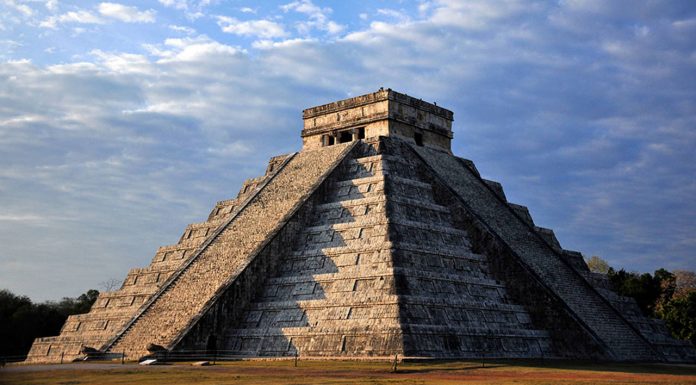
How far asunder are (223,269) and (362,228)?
→ 5.77 m

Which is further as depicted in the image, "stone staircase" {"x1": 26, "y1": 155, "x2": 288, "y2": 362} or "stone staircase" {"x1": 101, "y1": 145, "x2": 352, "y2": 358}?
"stone staircase" {"x1": 26, "y1": 155, "x2": 288, "y2": 362}

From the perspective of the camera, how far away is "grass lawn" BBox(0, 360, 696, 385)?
18234mm

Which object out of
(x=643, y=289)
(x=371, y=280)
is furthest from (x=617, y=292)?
(x=371, y=280)

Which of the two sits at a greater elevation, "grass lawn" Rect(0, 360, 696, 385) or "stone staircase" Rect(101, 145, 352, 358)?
"stone staircase" Rect(101, 145, 352, 358)

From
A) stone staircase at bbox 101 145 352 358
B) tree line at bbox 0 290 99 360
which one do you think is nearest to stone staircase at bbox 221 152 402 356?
stone staircase at bbox 101 145 352 358

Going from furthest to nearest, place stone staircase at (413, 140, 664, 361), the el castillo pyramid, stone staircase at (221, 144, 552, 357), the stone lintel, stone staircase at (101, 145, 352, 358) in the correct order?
the stone lintel, stone staircase at (413, 140, 664, 361), stone staircase at (101, 145, 352, 358), the el castillo pyramid, stone staircase at (221, 144, 552, 357)

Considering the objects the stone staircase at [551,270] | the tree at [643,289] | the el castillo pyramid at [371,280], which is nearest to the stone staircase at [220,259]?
the el castillo pyramid at [371,280]

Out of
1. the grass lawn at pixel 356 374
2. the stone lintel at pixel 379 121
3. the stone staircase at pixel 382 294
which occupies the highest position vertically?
the stone lintel at pixel 379 121

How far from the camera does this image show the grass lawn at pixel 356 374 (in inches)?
718

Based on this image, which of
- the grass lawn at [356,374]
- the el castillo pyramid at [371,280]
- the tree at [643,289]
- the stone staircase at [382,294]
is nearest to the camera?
the grass lawn at [356,374]

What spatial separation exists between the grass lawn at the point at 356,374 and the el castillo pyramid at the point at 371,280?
195 cm

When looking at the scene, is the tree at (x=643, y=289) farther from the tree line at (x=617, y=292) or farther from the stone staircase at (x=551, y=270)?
the stone staircase at (x=551, y=270)

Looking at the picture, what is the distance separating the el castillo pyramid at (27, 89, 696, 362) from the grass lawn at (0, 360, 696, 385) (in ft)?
6.41

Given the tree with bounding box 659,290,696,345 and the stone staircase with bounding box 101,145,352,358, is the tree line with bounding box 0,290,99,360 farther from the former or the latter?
the tree with bounding box 659,290,696,345
